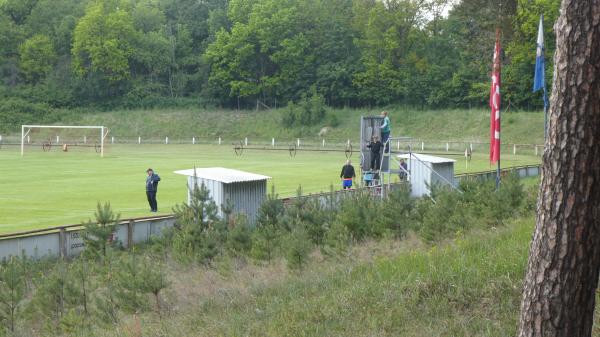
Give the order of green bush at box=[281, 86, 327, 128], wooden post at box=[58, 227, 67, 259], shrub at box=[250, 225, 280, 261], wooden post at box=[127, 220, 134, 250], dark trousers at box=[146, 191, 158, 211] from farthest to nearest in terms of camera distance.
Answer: green bush at box=[281, 86, 327, 128]
dark trousers at box=[146, 191, 158, 211]
wooden post at box=[127, 220, 134, 250]
wooden post at box=[58, 227, 67, 259]
shrub at box=[250, 225, 280, 261]

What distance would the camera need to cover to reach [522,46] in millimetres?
71562

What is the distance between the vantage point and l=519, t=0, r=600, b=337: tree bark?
4840mm

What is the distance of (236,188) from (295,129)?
57328mm

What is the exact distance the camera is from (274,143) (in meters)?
71.2

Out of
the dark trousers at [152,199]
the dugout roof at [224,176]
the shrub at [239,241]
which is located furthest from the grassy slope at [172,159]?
the shrub at [239,241]

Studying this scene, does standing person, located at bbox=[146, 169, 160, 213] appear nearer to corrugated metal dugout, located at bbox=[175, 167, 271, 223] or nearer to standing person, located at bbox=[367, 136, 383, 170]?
corrugated metal dugout, located at bbox=[175, 167, 271, 223]

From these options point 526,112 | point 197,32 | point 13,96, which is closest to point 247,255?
point 526,112

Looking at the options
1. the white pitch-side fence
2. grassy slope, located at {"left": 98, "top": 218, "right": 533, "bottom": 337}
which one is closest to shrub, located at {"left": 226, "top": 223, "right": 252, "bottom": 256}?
the white pitch-side fence

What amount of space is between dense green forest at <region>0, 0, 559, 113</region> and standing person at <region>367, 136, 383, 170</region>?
164ft

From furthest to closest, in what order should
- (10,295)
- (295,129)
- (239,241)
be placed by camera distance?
(295,129) → (239,241) → (10,295)

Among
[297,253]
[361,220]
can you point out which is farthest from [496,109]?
[297,253]

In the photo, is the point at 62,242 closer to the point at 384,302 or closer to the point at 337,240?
the point at 337,240

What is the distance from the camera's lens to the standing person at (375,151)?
24.9 meters

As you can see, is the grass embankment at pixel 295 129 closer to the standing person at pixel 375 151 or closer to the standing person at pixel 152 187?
the standing person at pixel 375 151
